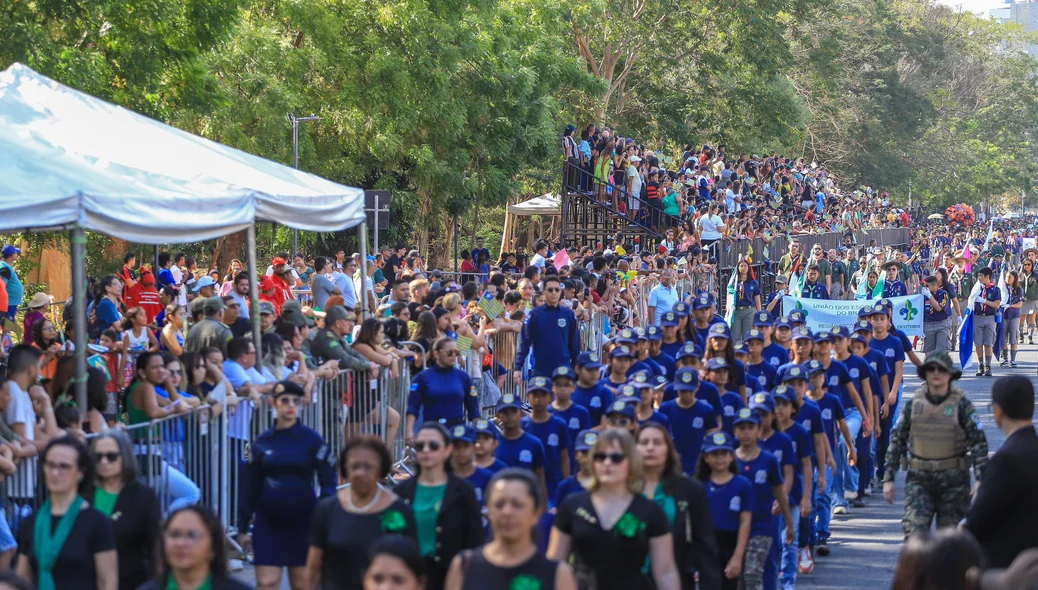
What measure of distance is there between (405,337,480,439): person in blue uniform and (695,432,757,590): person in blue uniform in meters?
2.66

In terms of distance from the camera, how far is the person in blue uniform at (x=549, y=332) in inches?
550

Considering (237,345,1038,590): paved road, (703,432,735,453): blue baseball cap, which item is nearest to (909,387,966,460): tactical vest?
(237,345,1038,590): paved road

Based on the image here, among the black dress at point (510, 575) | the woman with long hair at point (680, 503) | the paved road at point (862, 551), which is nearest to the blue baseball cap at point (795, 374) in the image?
the paved road at point (862, 551)

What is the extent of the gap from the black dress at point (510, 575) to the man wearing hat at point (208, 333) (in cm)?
630

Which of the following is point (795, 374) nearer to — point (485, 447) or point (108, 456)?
point (485, 447)

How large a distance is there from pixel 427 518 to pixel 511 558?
4.87 ft

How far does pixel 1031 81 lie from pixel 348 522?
94.3 meters

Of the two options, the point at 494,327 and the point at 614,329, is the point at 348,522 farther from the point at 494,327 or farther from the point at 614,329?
the point at 614,329

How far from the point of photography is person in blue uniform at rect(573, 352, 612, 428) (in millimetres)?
10406

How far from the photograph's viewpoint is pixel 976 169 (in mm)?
81062

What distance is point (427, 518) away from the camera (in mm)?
6867

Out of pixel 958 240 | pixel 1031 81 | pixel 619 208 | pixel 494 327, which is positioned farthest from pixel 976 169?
pixel 494 327

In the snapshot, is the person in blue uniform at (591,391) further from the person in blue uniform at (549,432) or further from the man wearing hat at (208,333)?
the man wearing hat at (208,333)

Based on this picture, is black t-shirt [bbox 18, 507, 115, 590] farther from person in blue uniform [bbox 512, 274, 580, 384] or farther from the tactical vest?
person in blue uniform [bbox 512, 274, 580, 384]
